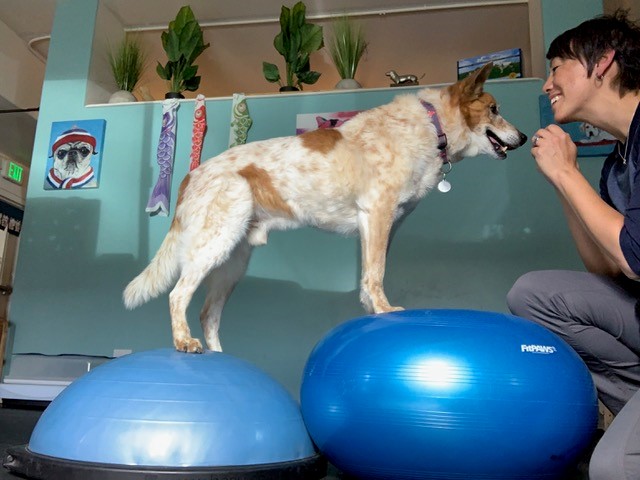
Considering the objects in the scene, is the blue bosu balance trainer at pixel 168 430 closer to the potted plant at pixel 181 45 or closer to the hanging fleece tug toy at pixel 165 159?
the hanging fleece tug toy at pixel 165 159

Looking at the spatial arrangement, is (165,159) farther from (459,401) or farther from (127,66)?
(459,401)

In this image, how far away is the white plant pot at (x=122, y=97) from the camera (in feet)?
12.6

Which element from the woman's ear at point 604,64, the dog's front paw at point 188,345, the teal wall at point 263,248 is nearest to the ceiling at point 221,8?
the teal wall at point 263,248

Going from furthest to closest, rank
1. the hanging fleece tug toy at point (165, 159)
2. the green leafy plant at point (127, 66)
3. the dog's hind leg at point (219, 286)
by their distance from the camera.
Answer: the green leafy plant at point (127, 66), the hanging fleece tug toy at point (165, 159), the dog's hind leg at point (219, 286)

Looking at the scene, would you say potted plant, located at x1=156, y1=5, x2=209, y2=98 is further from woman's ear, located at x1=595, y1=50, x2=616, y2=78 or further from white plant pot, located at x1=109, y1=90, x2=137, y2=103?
woman's ear, located at x1=595, y1=50, x2=616, y2=78

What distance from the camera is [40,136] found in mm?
3850

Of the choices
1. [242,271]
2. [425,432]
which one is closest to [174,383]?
[425,432]

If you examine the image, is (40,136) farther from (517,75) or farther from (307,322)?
(517,75)

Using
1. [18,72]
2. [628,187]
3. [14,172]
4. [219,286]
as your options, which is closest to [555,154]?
[628,187]

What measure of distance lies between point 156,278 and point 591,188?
1.60 metres

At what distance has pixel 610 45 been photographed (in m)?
1.45

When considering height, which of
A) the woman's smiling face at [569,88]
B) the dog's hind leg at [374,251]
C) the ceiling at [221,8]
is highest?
the ceiling at [221,8]

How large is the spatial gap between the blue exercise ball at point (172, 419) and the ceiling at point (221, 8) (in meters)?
3.33

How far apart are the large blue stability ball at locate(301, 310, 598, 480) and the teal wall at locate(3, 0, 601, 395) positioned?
1890 mm
